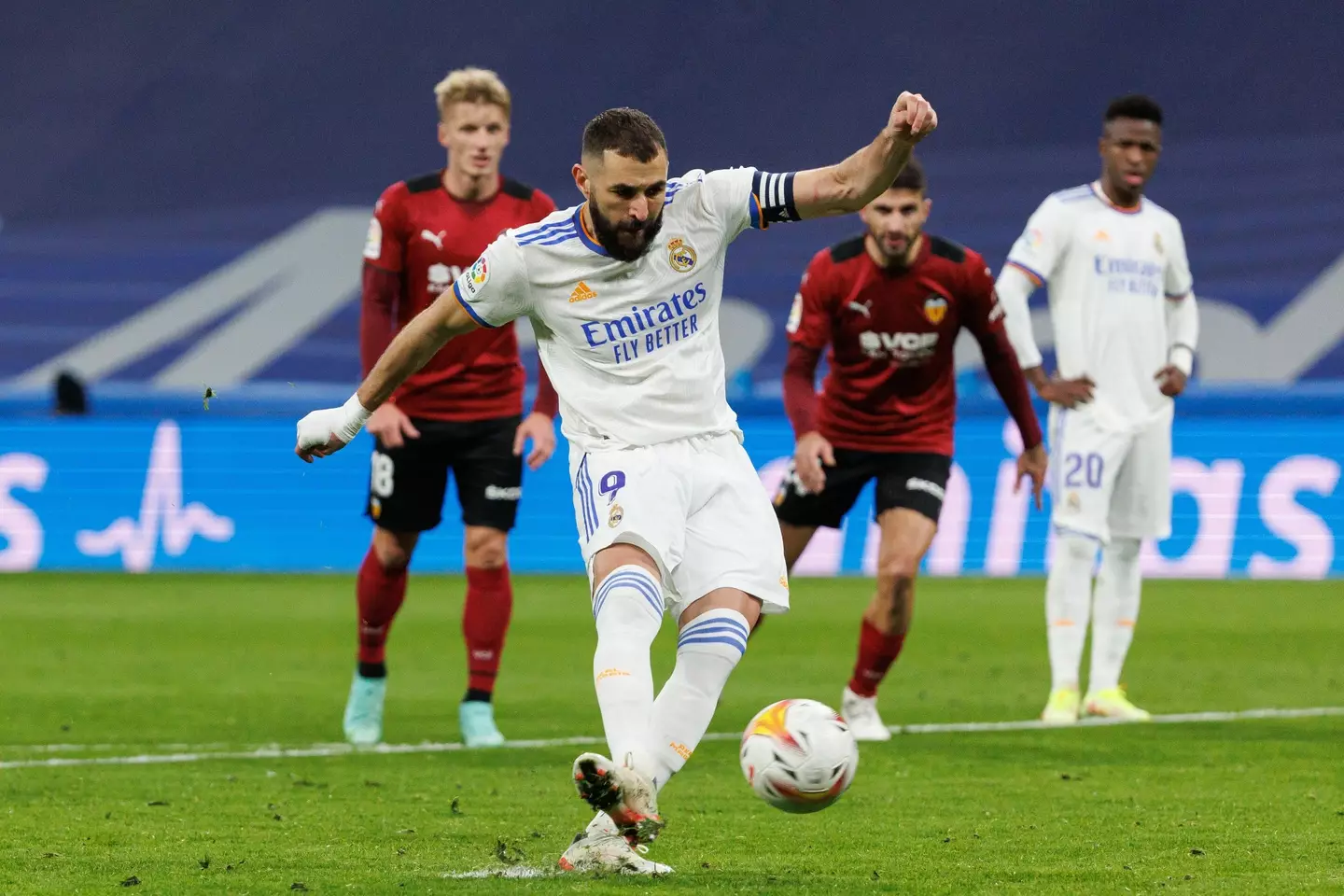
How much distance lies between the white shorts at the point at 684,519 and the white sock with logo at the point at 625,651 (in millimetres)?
127

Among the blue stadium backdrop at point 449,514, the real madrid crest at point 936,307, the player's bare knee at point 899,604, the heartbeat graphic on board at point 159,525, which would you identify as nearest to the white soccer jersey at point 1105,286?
the real madrid crest at point 936,307

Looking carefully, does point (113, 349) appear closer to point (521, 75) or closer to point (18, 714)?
point (521, 75)

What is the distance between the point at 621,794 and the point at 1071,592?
474 cm

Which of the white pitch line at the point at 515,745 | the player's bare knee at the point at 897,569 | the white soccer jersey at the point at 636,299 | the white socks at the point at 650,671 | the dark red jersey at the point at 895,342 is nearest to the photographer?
the white socks at the point at 650,671

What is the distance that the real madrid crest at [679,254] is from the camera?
515 cm

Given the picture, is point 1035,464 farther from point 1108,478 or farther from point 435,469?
point 435,469

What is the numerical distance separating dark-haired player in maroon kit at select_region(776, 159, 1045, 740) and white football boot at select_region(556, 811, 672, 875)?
324cm

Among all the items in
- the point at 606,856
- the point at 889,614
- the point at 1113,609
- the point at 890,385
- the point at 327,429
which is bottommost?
the point at 606,856

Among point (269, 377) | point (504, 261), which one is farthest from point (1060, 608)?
point (269, 377)

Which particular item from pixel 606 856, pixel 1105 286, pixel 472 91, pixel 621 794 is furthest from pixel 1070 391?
pixel 621 794

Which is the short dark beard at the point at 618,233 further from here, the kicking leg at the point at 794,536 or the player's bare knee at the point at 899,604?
the kicking leg at the point at 794,536

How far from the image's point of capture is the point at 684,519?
5.13 meters

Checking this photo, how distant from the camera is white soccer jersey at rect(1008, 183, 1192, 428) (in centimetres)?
888

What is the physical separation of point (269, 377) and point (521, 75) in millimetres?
4092
